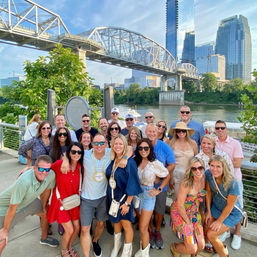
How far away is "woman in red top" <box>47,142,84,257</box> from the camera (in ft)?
7.58

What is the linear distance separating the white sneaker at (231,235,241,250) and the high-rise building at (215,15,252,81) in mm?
173420

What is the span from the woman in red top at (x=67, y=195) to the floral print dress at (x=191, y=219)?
1.14m

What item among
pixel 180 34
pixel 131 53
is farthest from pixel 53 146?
pixel 180 34

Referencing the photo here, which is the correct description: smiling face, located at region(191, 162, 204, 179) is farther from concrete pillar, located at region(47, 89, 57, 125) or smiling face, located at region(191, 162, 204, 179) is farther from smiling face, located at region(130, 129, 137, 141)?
concrete pillar, located at region(47, 89, 57, 125)

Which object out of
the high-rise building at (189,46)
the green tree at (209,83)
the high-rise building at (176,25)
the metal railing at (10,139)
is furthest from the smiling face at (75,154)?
the high-rise building at (189,46)

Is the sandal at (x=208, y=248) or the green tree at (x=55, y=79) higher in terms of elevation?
the green tree at (x=55, y=79)

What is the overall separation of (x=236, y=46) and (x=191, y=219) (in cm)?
18972

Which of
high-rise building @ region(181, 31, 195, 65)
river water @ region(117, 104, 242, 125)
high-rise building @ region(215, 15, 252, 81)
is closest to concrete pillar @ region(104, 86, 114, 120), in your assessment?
river water @ region(117, 104, 242, 125)

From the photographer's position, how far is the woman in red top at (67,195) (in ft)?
7.58

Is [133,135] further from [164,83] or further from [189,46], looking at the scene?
[189,46]

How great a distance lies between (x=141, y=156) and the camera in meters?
2.49

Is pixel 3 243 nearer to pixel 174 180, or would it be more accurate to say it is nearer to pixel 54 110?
pixel 174 180

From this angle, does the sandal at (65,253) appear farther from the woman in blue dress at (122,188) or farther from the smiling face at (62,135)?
the smiling face at (62,135)

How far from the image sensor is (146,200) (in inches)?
94.4
